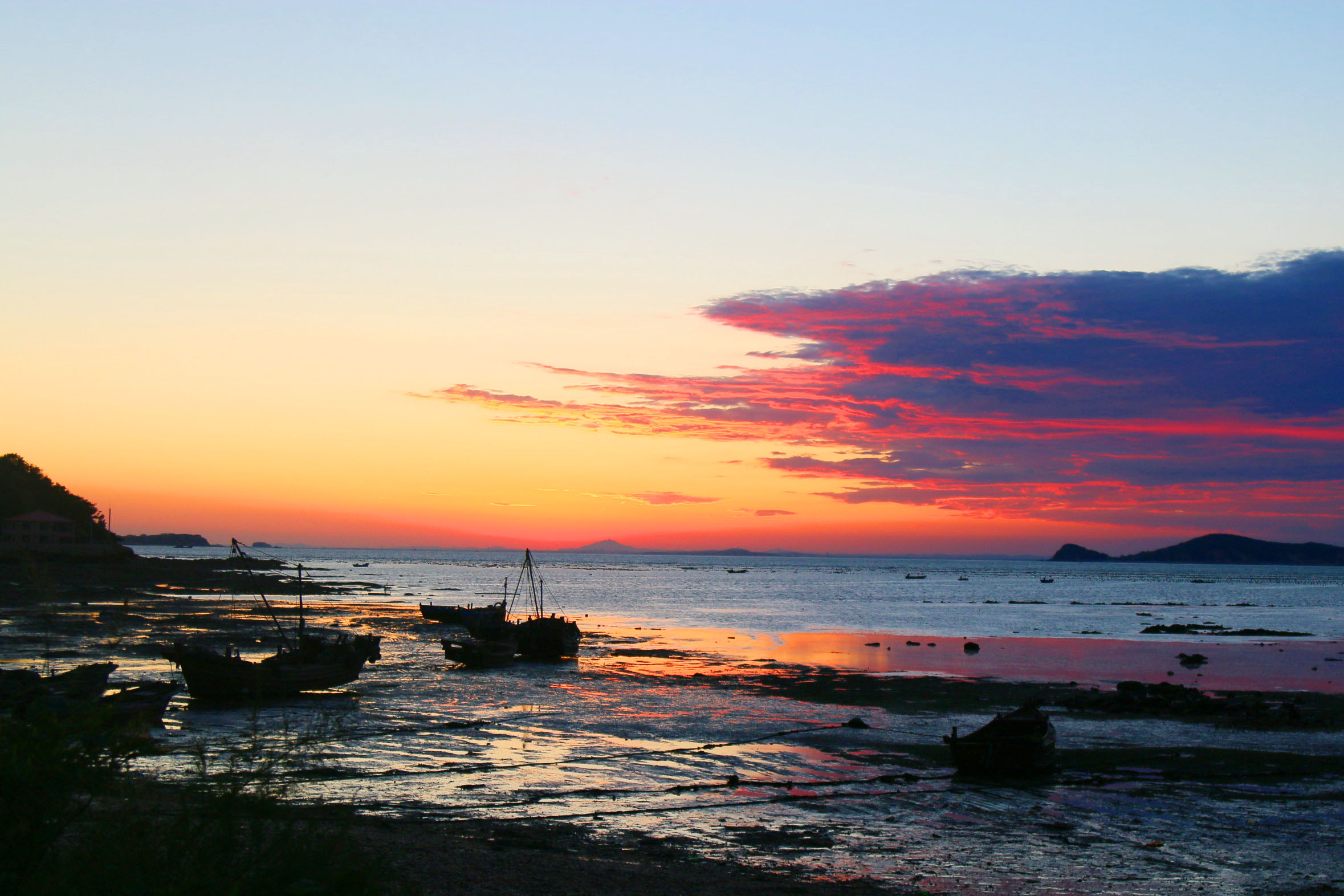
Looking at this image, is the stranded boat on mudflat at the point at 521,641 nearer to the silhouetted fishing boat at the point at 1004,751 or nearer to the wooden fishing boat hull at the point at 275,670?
the wooden fishing boat hull at the point at 275,670

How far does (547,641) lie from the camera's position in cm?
4616

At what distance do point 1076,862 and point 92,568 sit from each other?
337 ft

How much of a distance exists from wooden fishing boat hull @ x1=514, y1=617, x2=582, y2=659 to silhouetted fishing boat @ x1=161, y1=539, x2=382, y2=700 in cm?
1004

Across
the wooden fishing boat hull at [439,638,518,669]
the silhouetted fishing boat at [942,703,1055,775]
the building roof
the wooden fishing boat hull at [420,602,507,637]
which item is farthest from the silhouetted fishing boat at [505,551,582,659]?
the building roof

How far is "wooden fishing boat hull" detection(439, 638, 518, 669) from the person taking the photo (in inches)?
1650

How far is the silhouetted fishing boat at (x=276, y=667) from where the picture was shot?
2850cm

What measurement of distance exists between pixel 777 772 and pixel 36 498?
13689 centimetres

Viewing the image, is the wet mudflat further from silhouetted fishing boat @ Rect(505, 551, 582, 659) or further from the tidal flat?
silhouetted fishing boat @ Rect(505, 551, 582, 659)

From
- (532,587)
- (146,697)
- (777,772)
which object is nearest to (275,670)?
(146,697)

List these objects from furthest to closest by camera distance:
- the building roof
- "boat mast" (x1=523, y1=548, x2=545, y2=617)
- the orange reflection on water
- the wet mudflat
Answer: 1. the building roof
2. "boat mast" (x1=523, y1=548, x2=545, y2=617)
3. the orange reflection on water
4. the wet mudflat

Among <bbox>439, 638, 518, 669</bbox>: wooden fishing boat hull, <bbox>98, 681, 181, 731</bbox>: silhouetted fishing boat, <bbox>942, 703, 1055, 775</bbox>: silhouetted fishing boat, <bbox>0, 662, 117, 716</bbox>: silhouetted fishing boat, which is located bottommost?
<bbox>439, 638, 518, 669</bbox>: wooden fishing boat hull

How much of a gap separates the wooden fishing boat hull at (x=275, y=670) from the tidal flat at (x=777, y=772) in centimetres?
81

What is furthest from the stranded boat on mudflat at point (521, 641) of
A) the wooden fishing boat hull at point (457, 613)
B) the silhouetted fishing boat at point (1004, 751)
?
the silhouetted fishing boat at point (1004, 751)

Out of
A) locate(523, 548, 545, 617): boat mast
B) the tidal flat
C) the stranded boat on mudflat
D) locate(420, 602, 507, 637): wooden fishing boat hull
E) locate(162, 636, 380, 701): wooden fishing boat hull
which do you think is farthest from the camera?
locate(420, 602, 507, 637): wooden fishing boat hull
